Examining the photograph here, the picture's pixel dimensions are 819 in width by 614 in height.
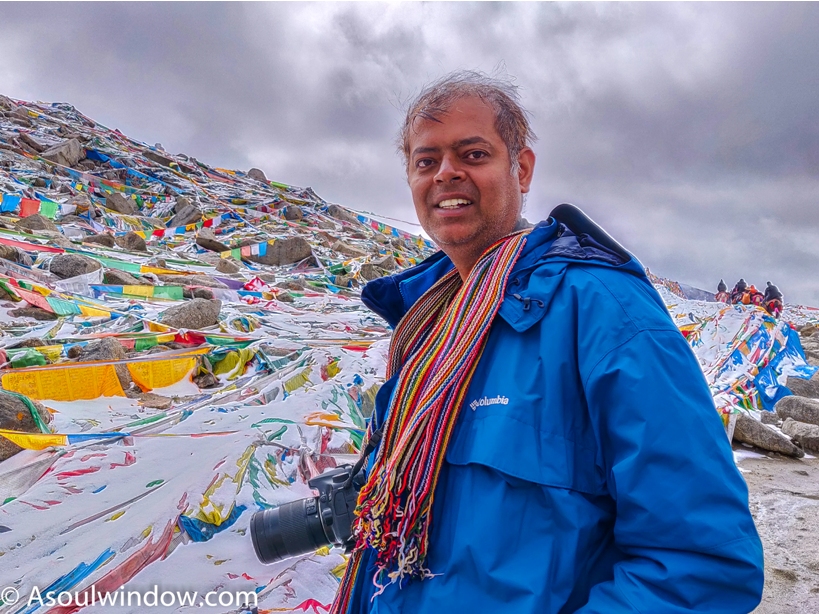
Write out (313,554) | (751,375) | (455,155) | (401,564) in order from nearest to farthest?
(401,564) → (455,155) → (313,554) → (751,375)

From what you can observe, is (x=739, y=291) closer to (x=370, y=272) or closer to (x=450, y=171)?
(x=370, y=272)

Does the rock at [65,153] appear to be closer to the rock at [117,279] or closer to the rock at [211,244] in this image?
the rock at [211,244]

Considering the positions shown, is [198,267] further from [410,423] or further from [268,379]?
[410,423]

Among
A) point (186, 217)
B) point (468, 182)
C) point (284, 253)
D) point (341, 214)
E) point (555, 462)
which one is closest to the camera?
point (555, 462)

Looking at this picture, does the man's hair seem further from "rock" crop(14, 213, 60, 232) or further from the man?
"rock" crop(14, 213, 60, 232)

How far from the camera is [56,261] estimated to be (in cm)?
790

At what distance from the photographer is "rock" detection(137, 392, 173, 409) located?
12.8ft

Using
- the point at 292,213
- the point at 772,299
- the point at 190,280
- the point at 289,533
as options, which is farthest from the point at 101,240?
the point at 772,299

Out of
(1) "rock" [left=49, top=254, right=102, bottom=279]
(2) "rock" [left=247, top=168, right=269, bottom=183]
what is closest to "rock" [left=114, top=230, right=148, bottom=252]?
(1) "rock" [left=49, top=254, right=102, bottom=279]

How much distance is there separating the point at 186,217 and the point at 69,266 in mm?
12236

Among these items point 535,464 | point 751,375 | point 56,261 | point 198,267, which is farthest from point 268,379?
point 198,267

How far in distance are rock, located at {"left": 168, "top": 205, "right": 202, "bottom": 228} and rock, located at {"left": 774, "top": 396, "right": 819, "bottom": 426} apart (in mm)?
18593

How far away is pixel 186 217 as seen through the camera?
19312 millimetres

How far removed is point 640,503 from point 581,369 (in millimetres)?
257
